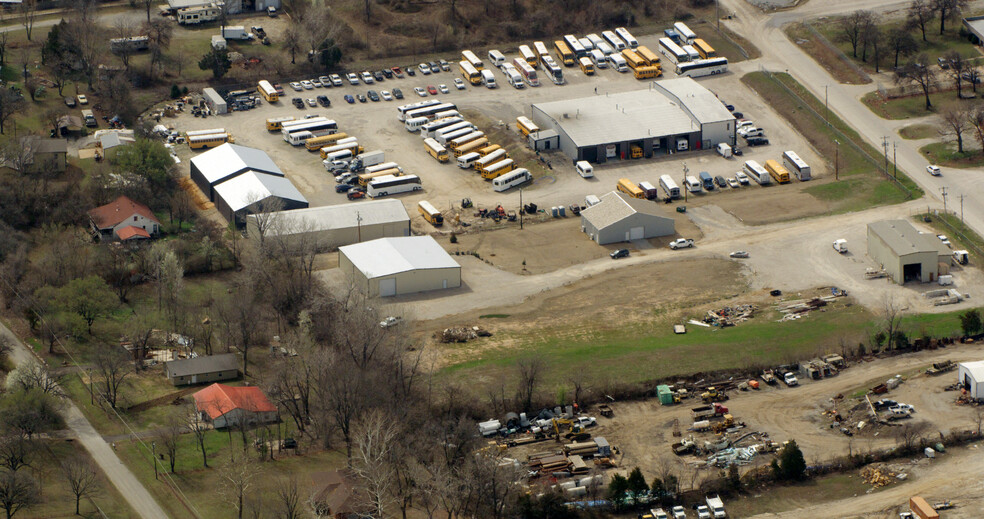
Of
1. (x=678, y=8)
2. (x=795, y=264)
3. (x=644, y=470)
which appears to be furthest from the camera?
(x=678, y=8)

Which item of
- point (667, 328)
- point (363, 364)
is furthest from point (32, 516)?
point (667, 328)

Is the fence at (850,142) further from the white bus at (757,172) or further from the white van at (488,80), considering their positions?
the white van at (488,80)

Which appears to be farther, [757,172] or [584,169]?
[584,169]

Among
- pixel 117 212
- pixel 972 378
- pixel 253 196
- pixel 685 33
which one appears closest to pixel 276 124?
pixel 253 196

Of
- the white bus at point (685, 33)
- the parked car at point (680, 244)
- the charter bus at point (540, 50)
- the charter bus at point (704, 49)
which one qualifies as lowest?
the parked car at point (680, 244)

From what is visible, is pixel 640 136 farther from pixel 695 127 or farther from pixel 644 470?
pixel 644 470

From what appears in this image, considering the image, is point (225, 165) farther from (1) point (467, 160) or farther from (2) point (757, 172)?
(2) point (757, 172)

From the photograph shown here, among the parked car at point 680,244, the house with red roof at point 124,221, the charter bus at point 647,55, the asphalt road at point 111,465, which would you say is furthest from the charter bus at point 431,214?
the charter bus at point 647,55
